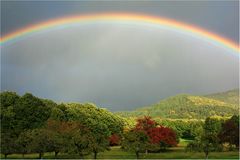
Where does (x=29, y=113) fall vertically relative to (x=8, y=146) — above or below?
above

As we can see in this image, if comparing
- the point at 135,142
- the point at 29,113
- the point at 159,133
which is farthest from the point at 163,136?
the point at 29,113

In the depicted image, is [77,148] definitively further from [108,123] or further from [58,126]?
[108,123]

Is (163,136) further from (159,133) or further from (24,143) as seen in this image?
(24,143)

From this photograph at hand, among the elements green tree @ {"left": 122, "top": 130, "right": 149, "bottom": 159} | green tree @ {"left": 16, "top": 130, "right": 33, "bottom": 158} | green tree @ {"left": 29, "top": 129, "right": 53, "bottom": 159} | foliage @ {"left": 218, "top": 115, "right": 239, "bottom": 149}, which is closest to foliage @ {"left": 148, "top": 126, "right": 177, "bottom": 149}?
foliage @ {"left": 218, "top": 115, "right": 239, "bottom": 149}

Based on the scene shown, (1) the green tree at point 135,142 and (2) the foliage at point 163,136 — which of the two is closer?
(1) the green tree at point 135,142

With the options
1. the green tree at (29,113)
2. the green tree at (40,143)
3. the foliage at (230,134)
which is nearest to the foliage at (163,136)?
the foliage at (230,134)

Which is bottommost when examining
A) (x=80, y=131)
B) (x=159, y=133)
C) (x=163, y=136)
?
(x=163, y=136)

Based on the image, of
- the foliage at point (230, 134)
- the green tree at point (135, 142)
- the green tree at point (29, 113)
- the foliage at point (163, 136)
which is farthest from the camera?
the foliage at point (163, 136)

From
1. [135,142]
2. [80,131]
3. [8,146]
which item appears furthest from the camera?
[80,131]

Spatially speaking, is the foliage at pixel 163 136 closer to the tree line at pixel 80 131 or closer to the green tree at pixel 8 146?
the tree line at pixel 80 131

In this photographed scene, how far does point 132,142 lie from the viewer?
5825 centimetres

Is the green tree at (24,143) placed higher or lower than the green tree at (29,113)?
lower

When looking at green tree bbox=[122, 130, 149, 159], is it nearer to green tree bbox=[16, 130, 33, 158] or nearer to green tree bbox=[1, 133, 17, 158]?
green tree bbox=[16, 130, 33, 158]

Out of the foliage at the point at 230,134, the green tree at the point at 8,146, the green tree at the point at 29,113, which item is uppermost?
the green tree at the point at 29,113
